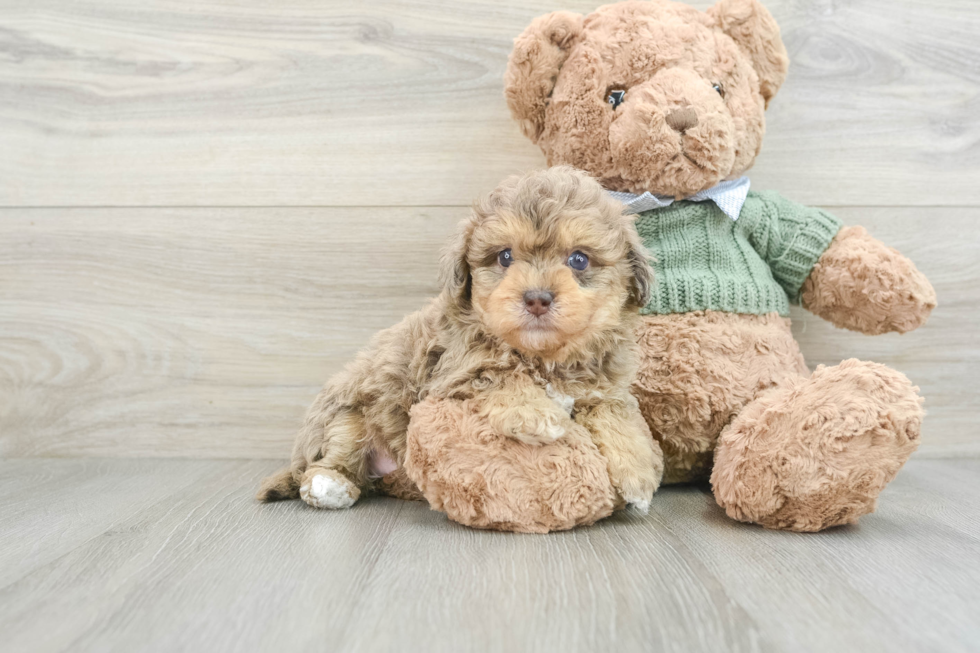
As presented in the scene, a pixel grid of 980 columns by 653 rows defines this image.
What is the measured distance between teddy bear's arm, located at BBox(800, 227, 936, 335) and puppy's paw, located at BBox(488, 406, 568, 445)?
1.75 ft

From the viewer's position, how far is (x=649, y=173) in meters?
1.04

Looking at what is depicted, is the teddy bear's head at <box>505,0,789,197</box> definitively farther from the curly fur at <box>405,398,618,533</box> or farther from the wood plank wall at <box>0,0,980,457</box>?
the curly fur at <box>405,398,618,533</box>

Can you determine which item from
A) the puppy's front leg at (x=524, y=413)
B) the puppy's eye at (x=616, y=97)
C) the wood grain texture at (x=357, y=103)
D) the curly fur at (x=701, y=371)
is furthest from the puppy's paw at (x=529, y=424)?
the wood grain texture at (x=357, y=103)

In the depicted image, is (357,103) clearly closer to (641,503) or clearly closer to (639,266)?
(639,266)

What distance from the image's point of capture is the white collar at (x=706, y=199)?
42.1 inches

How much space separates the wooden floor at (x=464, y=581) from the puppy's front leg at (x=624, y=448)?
0.06 metres

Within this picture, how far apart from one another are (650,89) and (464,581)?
28.1 inches

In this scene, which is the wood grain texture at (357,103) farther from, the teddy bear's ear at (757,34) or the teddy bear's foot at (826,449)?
the teddy bear's foot at (826,449)

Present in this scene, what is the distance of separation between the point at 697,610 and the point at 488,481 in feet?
0.94

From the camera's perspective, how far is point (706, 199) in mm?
1089

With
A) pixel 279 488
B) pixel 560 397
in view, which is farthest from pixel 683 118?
pixel 279 488

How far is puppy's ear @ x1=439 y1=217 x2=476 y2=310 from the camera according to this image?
899 mm

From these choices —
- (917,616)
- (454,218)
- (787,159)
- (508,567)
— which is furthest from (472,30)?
(917,616)

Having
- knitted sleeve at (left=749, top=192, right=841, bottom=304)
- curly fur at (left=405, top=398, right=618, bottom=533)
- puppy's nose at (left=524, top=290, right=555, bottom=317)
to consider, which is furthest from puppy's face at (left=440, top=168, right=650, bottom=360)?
knitted sleeve at (left=749, top=192, right=841, bottom=304)
